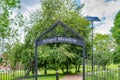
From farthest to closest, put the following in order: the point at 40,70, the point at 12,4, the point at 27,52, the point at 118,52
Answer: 1. the point at 118,52
2. the point at 40,70
3. the point at 27,52
4. the point at 12,4

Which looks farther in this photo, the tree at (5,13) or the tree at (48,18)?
the tree at (48,18)

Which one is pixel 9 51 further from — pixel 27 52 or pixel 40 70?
pixel 40 70

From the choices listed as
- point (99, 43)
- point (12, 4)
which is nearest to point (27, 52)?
point (12, 4)

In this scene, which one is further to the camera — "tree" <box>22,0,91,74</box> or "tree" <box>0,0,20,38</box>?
"tree" <box>22,0,91,74</box>

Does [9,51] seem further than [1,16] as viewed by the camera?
Yes

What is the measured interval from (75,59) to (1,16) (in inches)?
408

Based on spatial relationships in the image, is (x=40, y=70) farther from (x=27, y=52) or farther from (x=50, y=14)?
(x=50, y=14)

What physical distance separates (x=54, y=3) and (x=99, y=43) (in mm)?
19958

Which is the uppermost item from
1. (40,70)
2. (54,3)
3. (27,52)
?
(54,3)

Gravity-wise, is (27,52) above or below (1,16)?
below

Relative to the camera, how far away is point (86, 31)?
23562 millimetres

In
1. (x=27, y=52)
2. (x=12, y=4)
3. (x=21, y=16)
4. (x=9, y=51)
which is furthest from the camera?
(x=27, y=52)

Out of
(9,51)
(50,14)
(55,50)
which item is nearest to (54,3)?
(50,14)

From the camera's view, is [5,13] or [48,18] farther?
[48,18]
